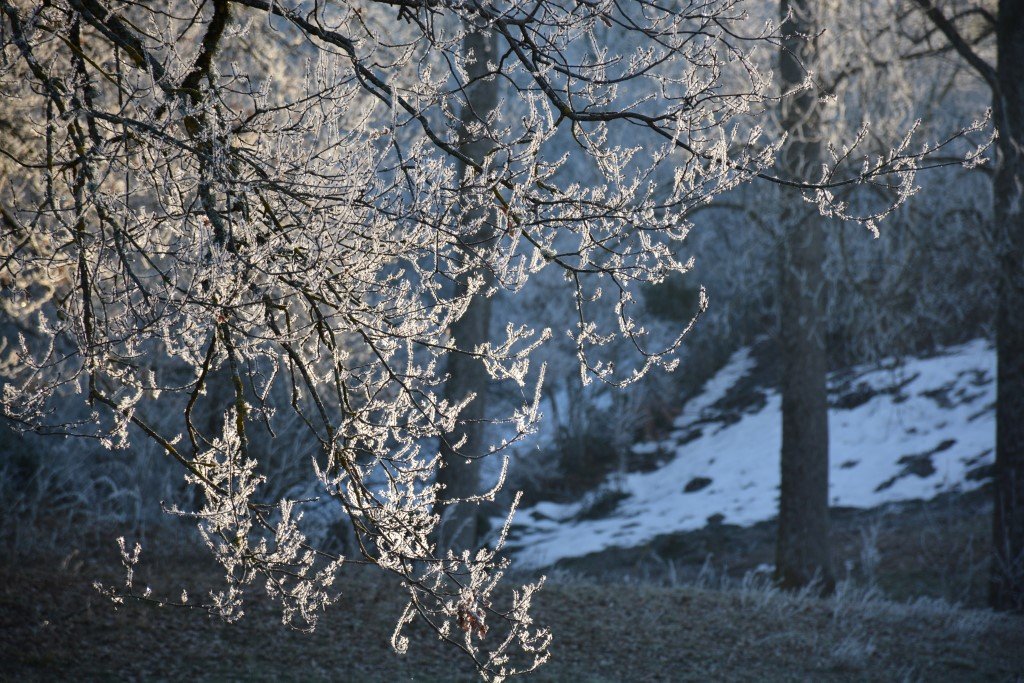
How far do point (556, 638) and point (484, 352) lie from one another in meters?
3.28

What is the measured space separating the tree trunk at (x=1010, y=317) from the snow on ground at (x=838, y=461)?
12.6 feet

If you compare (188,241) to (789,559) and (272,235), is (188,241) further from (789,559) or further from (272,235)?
(789,559)

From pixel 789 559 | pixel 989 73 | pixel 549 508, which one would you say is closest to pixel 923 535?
pixel 789 559

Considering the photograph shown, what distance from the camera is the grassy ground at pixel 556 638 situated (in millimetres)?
5426

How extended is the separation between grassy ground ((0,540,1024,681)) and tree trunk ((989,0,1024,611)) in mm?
775

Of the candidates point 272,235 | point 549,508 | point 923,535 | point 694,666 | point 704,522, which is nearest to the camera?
point 272,235

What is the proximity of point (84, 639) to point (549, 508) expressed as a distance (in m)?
9.79

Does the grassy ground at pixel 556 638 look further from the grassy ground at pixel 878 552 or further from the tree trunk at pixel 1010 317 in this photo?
the grassy ground at pixel 878 552

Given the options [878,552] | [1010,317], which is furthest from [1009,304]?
[878,552]

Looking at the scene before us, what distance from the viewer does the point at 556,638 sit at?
6.36 metres

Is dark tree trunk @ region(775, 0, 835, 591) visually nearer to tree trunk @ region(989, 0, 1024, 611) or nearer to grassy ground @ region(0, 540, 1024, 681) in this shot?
grassy ground @ region(0, 540, 1024, 681)

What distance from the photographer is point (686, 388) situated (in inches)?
742

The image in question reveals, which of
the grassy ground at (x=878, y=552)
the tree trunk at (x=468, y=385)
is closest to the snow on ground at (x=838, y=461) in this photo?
the grassy ground at (x=878, y=552)

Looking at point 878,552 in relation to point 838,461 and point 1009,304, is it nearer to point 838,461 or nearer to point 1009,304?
point 838,461
